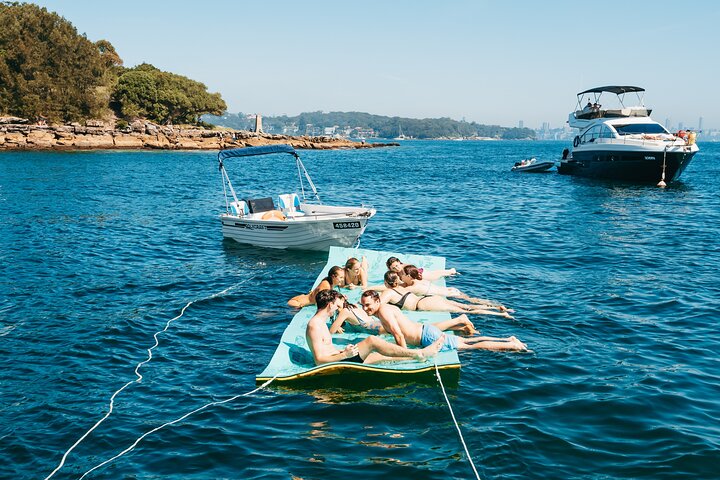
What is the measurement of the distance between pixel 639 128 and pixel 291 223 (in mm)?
32478

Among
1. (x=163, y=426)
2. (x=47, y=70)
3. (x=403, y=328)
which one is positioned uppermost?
(x=47, y=70)

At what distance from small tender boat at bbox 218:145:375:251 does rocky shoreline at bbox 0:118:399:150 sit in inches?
2518

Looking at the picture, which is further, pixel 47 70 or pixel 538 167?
pixel 47 70

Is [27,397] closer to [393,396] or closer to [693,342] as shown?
[393,396]

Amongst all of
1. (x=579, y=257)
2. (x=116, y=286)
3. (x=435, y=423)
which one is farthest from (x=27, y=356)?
(x=579, y=257)

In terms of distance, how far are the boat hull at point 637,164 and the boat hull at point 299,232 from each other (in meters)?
28.5

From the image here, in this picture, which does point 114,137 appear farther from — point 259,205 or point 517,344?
point 517,344

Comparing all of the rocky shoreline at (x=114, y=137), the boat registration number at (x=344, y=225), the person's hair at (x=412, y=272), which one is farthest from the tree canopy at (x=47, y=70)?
the person's hair at (x=412, y=272)

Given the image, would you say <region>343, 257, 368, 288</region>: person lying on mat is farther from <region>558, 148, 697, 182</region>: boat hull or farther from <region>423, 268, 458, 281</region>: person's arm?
<region>558, 148, 697, 182</region>: boat hull

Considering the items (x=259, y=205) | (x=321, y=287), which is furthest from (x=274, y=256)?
(x=321, y=287)

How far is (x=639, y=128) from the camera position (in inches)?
1690

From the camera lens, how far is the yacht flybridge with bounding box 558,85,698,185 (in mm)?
40312

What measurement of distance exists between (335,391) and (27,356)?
6.62 metres

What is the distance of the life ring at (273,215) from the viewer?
22.2 meters
